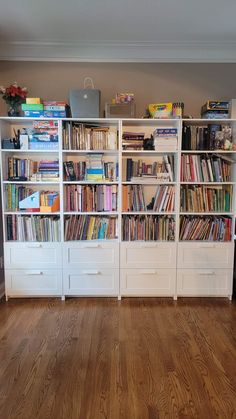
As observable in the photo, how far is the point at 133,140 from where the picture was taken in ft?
10.3

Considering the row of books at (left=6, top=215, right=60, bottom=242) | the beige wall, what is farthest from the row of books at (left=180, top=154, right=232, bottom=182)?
the row of books at (left=6, top=215, right=60, bottom=242)

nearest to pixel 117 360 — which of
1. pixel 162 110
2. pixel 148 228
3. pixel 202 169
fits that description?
pixel 148 228

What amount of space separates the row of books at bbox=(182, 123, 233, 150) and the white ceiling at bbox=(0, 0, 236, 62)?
2.63 ft

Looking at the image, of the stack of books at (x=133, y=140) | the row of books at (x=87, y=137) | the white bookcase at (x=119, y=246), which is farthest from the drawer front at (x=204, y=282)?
the row of books at (x=87, y=137)

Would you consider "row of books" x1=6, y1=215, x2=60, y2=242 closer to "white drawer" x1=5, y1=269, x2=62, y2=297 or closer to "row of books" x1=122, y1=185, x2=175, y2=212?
"white drawer" x1=5, y1=269, x2=62, y2=297

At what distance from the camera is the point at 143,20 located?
2682 millimetres

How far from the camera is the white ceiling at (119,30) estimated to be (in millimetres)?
2463

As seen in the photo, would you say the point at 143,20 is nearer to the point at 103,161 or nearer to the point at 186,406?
the point at 103,161

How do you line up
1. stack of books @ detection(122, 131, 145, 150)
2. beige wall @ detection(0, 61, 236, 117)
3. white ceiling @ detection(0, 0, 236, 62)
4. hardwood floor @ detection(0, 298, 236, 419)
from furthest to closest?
beige wall @ detection(0, 61, 236, 117), stack of books @ detection(122, 131, 145, 150), white ceiling @ detection(0, 0, 236, 62), hardwood floor @ detection(0, 298, 236, 419)

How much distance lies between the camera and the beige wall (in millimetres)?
3287

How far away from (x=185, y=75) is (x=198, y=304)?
2.43 m

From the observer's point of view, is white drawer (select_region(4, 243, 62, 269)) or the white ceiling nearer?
the white ceiling

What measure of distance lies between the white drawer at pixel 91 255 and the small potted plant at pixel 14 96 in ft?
4.81

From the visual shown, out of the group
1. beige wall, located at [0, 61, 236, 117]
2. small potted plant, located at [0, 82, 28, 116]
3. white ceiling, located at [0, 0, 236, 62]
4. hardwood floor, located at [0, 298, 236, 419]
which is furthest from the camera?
beige wall, located at [0, 61, 236, 117]
